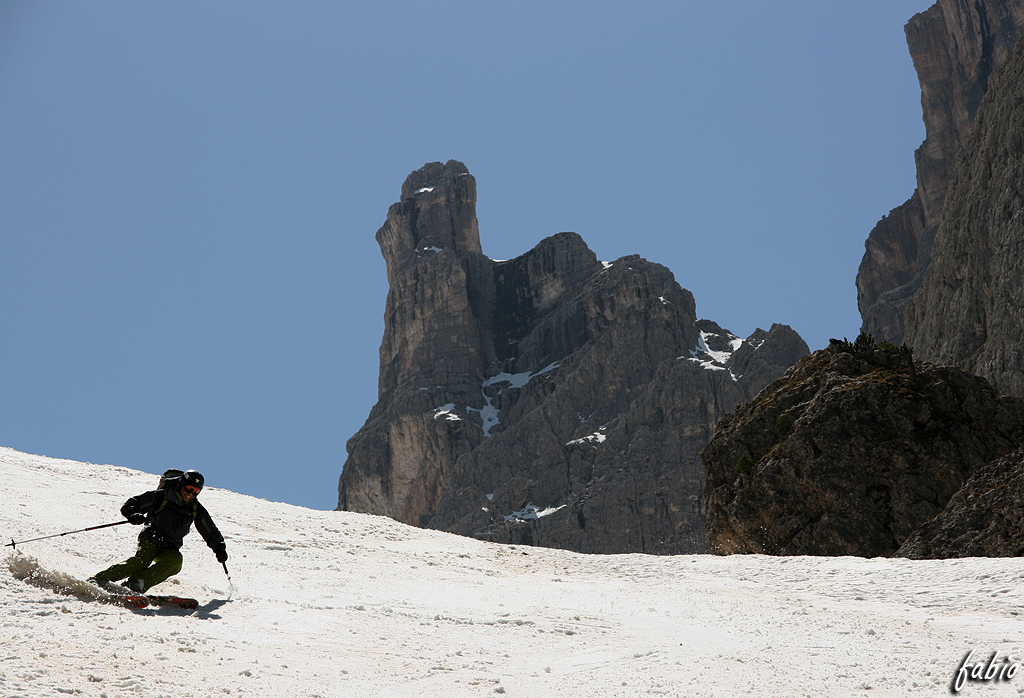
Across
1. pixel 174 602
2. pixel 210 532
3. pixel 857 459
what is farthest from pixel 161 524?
pixel 857 459

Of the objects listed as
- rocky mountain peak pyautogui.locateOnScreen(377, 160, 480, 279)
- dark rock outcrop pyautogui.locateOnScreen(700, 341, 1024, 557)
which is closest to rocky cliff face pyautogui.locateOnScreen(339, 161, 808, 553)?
rocky mountain peak pyautogui.locateOnScreen(377, 160, 480, 279)

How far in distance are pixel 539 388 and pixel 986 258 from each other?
9753cm

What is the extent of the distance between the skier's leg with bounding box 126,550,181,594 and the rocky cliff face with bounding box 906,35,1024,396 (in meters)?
47.2

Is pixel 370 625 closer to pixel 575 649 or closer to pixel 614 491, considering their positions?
pixel 575 649

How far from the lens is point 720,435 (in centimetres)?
2927

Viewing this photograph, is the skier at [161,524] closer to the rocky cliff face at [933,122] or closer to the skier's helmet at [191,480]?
the skier's helmet at [191,480]

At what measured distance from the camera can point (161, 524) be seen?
1108 centimetres

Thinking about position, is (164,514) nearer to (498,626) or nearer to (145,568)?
(145,568)

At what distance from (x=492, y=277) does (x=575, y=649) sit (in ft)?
538

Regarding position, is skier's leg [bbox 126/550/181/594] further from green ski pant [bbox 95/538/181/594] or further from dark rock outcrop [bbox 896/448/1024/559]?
dark rock outcrop [bbox 896/448/1024/559]

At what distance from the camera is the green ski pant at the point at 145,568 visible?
34.8ft

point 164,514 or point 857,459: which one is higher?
point 857,459

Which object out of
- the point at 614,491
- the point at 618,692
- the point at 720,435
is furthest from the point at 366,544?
the point at 614,491

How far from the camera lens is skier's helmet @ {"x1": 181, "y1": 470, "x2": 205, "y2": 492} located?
36.9ft
